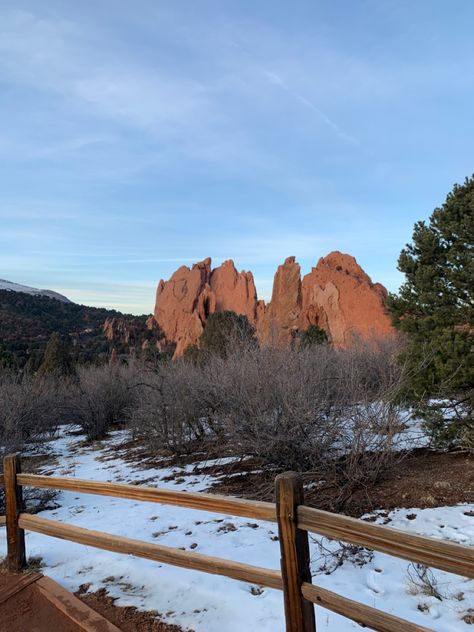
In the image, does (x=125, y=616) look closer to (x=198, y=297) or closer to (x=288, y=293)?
(x=288, y=293)

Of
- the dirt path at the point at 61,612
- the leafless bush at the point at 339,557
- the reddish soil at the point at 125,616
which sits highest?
the dirt path at the point at 61,612

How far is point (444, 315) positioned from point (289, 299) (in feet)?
161

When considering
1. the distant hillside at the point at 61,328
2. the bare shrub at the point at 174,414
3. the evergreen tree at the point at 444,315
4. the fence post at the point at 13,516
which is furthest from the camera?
the distant hillside at the point at 61,328

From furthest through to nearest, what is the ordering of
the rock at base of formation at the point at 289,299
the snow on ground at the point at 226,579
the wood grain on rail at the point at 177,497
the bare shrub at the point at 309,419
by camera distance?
the rock at base of formation at the point at 289,299 < the bare shrub at the point at 309,419 < the snow on ground at the point at 226,579 < the wood grain on rail at the point at 177,497

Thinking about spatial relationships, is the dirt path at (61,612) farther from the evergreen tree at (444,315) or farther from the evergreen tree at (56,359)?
the evergreen tree at (56,359)

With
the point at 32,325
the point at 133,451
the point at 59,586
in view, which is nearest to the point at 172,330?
the point at 32,325

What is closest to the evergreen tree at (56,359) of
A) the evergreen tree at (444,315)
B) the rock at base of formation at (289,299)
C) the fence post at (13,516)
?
the rock at base of formation at (289,299)

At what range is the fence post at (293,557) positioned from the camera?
266 cm

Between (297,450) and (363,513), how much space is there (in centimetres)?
196

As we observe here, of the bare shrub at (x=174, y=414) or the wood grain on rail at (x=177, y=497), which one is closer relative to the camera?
the wood grain on rail at (x=177, y=497)

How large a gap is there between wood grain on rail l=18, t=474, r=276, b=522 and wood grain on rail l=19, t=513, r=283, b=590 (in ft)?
1.04

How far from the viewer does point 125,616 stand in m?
3.55

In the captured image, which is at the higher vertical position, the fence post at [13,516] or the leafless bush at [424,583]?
the fence post at [13,516]

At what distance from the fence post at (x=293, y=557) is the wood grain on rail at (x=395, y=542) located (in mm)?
65
